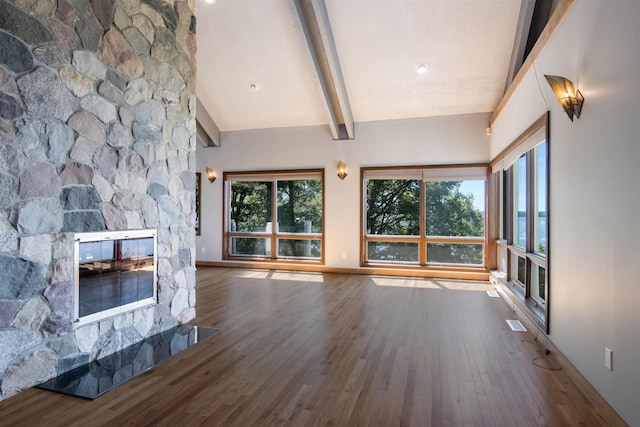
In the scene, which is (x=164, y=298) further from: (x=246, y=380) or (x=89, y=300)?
(x=246, y=380)

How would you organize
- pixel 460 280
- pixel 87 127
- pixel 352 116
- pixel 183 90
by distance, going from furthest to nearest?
pixel 352 116 → pixel 460 280 → pixel 183 90 → pixel 87 127

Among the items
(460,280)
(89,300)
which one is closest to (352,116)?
(460,280)

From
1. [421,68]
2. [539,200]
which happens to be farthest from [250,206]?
[539,200]

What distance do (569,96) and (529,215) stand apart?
201 cm

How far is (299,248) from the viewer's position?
7789 mm

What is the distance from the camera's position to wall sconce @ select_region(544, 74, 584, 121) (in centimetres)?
264

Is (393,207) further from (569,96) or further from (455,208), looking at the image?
(569,96)

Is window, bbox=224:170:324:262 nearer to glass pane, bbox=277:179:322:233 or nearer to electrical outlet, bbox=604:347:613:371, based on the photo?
glass pane, bbox=277:179:322:233

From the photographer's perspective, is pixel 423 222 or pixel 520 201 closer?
pixel 520 201

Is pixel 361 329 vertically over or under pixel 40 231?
under

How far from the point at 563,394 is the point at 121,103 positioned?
13.6ft

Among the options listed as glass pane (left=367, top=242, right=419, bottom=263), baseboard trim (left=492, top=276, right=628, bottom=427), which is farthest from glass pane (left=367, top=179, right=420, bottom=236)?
baseboard trim (left=492, top=276, right=628, bottom=427)

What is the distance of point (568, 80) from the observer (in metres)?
2.73

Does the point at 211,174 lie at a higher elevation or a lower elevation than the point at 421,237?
higher
